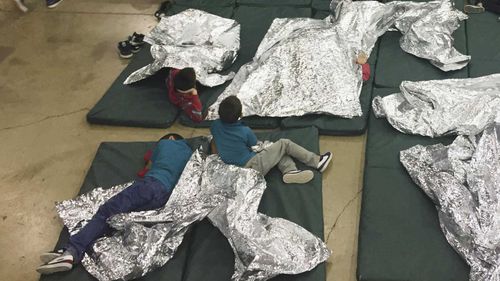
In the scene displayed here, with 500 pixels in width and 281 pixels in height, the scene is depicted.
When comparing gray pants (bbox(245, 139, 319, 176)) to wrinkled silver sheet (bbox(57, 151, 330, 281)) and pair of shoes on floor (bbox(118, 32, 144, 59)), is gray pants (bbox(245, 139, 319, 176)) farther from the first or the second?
pair of shoes on floor (bbox(118, 32, 144, 59))

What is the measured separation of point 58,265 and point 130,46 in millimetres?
2208

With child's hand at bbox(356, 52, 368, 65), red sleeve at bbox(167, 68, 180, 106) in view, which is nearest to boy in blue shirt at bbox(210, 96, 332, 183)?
red sleeve at bbox(167, 68, 180, 106)

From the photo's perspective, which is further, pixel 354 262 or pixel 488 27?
pixel 488 27

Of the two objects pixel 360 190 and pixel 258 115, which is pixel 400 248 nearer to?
pixel 360 190

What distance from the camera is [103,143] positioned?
3.24m

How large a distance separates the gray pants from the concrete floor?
Answer: 0.20m

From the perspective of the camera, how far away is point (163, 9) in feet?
15.1

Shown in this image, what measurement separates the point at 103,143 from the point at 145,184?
28.0 inches

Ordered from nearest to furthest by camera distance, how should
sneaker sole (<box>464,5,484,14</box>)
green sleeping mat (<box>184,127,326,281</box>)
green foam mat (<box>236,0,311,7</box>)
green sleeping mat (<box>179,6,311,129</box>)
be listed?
green sleeping mat (<box>184,127,326,281</box>) < green sleeping mat (<box>179,6,311,129</box>) < sneaker sole (<box>464,5,484,14</box>) < green foam mat (<box>236,0,311,7</box>)

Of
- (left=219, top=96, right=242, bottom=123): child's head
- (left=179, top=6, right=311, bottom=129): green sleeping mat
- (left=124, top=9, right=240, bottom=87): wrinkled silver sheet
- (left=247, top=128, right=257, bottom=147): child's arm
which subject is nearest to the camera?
(left=219, top=96, right=242, bottom=123): child's head

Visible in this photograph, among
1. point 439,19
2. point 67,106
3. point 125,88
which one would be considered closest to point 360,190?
point 439,19

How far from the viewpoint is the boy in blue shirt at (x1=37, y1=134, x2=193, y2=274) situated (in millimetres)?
2490

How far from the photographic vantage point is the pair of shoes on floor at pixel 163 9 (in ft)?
14.9

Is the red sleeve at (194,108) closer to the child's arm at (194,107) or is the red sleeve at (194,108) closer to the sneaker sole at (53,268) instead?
the child's arm at (194,107)
